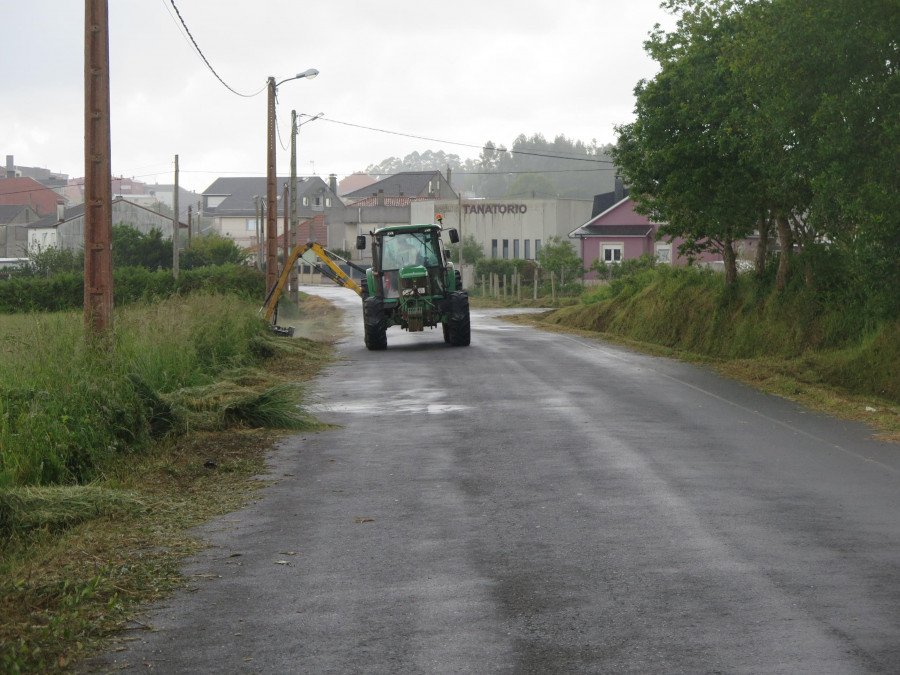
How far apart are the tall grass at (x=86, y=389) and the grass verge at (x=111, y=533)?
11.8 inches

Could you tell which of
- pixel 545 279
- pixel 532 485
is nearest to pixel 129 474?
pixel 532 485

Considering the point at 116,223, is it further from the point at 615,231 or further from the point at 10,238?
the point at 615,231

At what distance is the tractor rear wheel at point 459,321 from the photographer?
92.2 ft

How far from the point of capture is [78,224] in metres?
93.3

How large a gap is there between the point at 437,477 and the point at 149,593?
14.4 feet

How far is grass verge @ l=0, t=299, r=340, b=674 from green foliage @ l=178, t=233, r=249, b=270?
2486 inches

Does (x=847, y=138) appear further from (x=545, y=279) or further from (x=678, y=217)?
(x=545, y=279)

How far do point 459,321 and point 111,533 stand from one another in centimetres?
1971

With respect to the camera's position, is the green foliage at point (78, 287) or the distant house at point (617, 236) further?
the distant house at point (617, 236)

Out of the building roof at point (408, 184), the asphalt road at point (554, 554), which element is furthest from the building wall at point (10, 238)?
the asphalt road at point (554, 554)

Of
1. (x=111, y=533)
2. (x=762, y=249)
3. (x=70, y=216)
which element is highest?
(x=70, y=216)

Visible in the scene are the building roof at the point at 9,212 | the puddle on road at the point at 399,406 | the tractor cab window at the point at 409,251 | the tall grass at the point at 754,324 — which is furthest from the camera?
the building roof at the point at 9,212

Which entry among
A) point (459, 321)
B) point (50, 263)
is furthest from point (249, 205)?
point (459, 321)

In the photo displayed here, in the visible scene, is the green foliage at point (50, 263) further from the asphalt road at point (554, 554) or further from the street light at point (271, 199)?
the asphalt road at point (554, 554)
